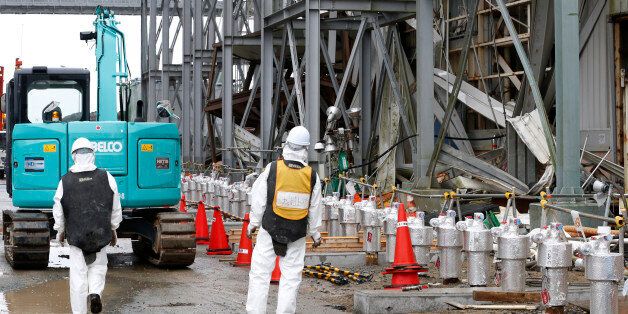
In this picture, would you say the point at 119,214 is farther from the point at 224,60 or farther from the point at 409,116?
the point at 224,60

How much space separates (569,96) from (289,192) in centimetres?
552

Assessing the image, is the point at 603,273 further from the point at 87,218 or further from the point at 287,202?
the point at 87,218

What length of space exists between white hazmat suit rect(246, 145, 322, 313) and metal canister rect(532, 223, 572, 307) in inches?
81.1

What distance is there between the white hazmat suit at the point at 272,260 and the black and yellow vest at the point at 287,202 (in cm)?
7

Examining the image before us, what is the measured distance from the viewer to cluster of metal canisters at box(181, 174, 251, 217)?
21.7m

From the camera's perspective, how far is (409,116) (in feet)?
71.2

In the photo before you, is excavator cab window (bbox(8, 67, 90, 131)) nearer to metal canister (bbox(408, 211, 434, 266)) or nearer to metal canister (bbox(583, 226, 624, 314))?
metal canister (bbox(408, 211, 434, 266))

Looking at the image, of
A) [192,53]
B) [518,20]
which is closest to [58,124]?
[518,20]

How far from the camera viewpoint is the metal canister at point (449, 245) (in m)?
11.7

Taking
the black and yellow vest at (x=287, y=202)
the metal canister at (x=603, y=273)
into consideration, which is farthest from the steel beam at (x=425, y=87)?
the metal canister at (x=603, y=273)

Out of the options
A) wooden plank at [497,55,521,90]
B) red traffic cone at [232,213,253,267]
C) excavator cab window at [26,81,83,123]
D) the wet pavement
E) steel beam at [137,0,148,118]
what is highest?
steel beam at [137,0,148,118]

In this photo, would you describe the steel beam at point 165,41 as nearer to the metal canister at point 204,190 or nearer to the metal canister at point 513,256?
the metal canister at point 204,190

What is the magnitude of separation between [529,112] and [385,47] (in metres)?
4.99

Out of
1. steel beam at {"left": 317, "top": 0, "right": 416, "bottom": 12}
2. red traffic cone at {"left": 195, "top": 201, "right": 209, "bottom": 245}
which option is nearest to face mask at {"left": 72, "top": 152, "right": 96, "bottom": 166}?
red traffic cone at {"left": 195, "top": 201, "right": 209, "bottom": 245}
